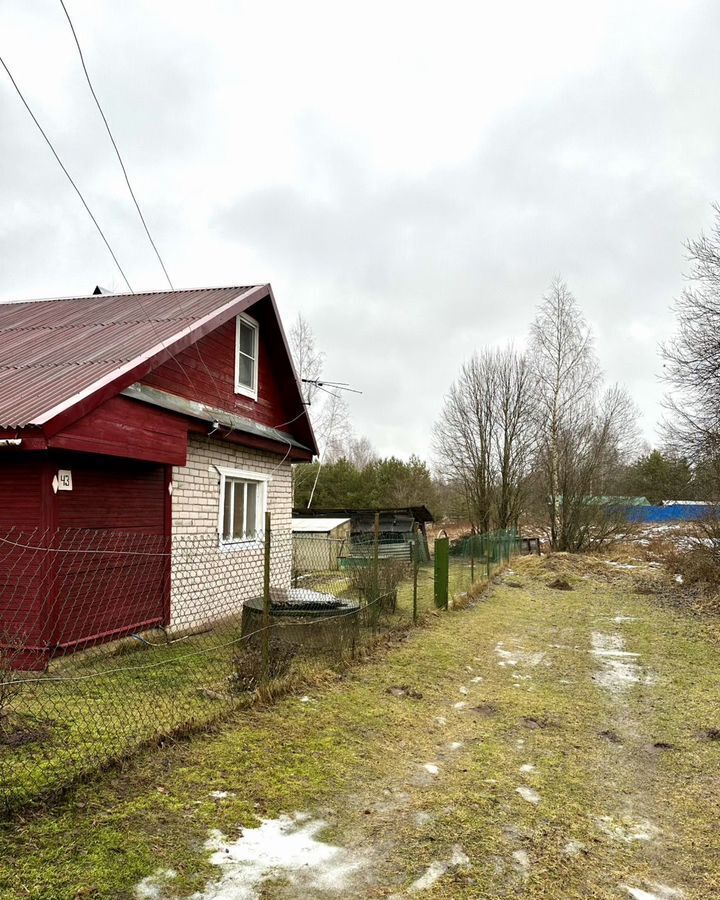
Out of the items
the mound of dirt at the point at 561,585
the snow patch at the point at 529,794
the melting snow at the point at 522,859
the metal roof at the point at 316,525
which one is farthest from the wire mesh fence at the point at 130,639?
the metal roof at the point at 316,525

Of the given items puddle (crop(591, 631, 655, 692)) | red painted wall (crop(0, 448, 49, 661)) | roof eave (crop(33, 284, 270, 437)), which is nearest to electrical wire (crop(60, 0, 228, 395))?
roof eave (crop(33, 284, 270, 437))

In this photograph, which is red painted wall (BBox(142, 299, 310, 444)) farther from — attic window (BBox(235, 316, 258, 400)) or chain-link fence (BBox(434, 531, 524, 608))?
chain-link fence (BBox(434, 531, 524, 608))

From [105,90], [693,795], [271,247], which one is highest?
[271,247]

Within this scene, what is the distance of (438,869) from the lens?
10.0ft

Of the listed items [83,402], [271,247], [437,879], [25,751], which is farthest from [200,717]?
[271,247]

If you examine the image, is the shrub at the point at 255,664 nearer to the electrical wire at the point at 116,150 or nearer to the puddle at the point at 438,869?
the puddle at the point at 438,869

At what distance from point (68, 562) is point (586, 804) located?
546cm

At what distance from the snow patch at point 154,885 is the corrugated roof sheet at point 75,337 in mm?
4209

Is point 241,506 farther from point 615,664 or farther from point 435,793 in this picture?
point 435,793

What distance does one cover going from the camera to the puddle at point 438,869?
291 cm

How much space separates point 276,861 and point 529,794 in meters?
1.72

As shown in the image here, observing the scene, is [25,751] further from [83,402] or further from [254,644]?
[83,402]

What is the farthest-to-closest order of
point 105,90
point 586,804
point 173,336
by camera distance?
point 173,336 < point 105,90 < point 586,804

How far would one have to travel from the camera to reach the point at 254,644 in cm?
636
